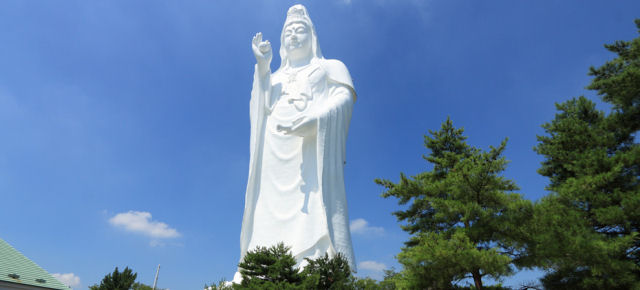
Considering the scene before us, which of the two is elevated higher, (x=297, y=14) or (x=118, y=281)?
(x=297, y=14)

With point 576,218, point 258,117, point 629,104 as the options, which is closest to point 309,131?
point 258,117

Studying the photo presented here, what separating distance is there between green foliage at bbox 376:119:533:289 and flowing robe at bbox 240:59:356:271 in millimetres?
2382

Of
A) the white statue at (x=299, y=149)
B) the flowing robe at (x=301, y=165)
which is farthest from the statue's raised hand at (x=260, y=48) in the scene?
the flowing robe at (x=301, y=165)

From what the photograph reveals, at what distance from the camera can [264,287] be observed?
5.55m

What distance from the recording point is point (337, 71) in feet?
36.0

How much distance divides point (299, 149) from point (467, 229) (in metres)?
5.07

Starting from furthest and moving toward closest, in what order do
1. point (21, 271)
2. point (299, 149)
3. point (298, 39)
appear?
point (21, 271), point (298, 39), point (299, 149)

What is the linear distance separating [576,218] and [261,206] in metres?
6.73

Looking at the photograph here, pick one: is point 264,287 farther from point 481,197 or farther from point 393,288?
point 481,197

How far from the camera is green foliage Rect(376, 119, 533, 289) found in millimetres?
5738

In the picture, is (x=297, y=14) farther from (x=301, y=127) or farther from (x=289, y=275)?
(x=289, y=275)

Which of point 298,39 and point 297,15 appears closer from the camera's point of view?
point 298,39

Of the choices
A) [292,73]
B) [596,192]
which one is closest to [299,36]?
[292,73]

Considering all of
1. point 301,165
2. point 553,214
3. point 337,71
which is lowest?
point 553,214
